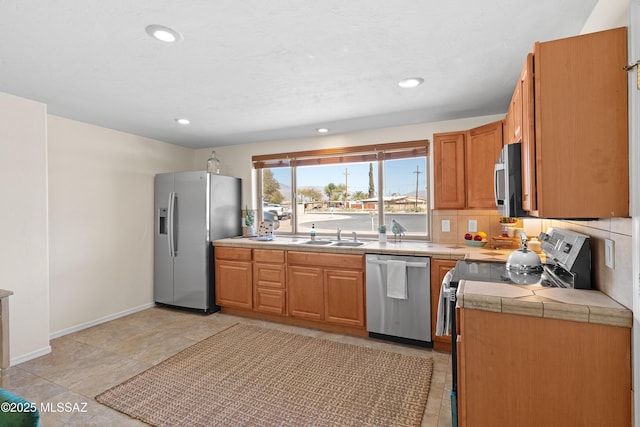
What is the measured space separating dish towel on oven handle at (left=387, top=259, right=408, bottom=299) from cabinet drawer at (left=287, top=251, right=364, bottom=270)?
0.31 meters

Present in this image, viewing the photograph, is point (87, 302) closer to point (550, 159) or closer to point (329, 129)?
point (329, 129)

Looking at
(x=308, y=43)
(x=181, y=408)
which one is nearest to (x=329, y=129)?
(x=308, y=43)

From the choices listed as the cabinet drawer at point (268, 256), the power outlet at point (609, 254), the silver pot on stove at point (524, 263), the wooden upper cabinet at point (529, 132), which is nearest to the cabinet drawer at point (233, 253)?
the cabinet drawer at point (268, 256)

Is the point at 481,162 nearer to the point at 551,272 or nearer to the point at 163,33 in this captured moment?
the point at 551,272

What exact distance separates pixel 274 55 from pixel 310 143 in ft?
7.32

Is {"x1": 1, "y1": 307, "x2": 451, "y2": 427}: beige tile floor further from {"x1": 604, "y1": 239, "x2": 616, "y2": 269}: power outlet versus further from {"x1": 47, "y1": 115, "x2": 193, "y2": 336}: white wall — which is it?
{"x1": 604, "y1": 239, "x2": 616, "y2": 269}: power outlet

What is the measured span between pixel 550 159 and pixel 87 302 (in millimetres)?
4383

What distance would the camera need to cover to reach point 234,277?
3822 mm

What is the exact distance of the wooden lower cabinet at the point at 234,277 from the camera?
374cm

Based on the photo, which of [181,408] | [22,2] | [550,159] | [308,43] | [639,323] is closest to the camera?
[639,323]

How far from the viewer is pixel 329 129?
3.80 metres

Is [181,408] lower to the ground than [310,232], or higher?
lower

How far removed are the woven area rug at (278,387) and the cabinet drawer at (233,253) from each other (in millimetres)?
1056

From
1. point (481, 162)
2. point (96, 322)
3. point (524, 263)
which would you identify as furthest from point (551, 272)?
→ point (96, 322)
